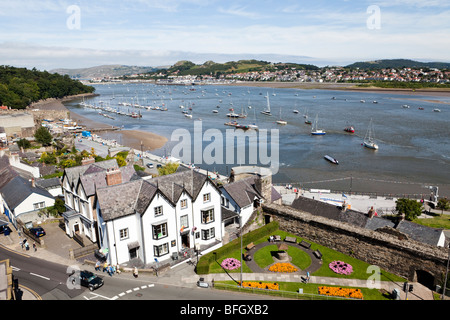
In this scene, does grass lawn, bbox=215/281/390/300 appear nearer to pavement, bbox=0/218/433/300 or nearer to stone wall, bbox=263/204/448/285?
pavement, bbox=0/218/433/300

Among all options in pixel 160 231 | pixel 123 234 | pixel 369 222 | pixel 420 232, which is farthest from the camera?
pixel 369 222

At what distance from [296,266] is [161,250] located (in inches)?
546

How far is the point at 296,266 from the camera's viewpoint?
32156 millimetres

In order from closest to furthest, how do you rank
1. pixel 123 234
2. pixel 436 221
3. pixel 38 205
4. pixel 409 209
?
pixel 123 234 → pixel 38 205 → pixel 409 209 → pixel 436 221

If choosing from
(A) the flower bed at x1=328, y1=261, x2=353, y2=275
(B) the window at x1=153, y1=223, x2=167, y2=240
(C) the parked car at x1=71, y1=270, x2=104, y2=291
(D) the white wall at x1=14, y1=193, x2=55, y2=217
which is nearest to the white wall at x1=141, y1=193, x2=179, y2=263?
(B) the window at x1=153, y1=223, x2=167, y2=240

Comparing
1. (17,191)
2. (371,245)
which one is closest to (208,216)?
(371,245)

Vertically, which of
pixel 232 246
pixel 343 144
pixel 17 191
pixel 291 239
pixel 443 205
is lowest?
pixel 443 205

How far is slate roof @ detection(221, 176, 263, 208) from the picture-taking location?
40312 mm

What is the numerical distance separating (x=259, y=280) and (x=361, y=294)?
8818 mm

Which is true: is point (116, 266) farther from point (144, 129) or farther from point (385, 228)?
point (144, 129)

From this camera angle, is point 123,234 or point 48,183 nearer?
point 123,234

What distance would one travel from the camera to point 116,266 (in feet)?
102

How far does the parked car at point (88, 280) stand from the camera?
27828 millimetres

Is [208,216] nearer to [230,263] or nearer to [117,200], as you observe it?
[230,263]
